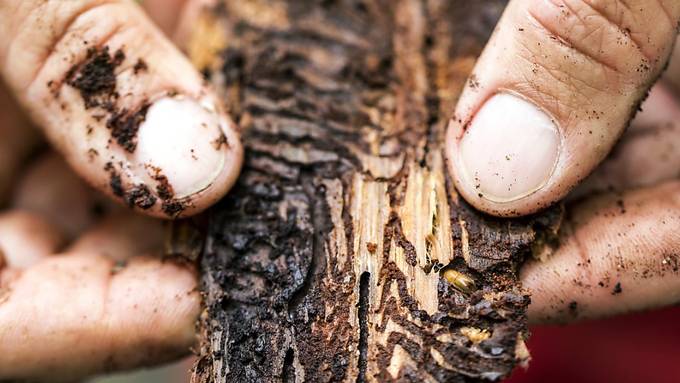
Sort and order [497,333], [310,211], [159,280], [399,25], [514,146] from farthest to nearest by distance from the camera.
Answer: [399,25] → [159,280] → [310,211] → [514,146] → [497,333]

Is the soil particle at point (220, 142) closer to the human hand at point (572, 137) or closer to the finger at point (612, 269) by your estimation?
the human hand at point (572, 137)

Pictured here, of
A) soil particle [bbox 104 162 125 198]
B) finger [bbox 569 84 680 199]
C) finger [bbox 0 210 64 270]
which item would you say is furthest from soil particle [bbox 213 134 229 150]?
finger [bbox 569 84 680 199]

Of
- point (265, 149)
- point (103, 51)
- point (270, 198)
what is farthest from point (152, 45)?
point (270, 198)

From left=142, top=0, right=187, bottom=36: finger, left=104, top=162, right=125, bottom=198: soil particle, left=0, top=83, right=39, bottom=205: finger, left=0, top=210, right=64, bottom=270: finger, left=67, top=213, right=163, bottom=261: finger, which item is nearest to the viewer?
left=104, top=162, right=125, bottom=198: soil particle

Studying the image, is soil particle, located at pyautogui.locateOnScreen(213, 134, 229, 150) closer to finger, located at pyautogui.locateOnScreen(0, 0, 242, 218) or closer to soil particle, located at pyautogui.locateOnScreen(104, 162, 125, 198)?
finger, located at pyautogui.locateOnScreen(0, 0, 242, 218)

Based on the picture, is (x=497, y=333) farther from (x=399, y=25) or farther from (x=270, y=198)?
(x=399, y=25)

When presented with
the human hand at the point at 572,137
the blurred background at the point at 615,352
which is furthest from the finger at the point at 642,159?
the blurred background at the point at 615,352
